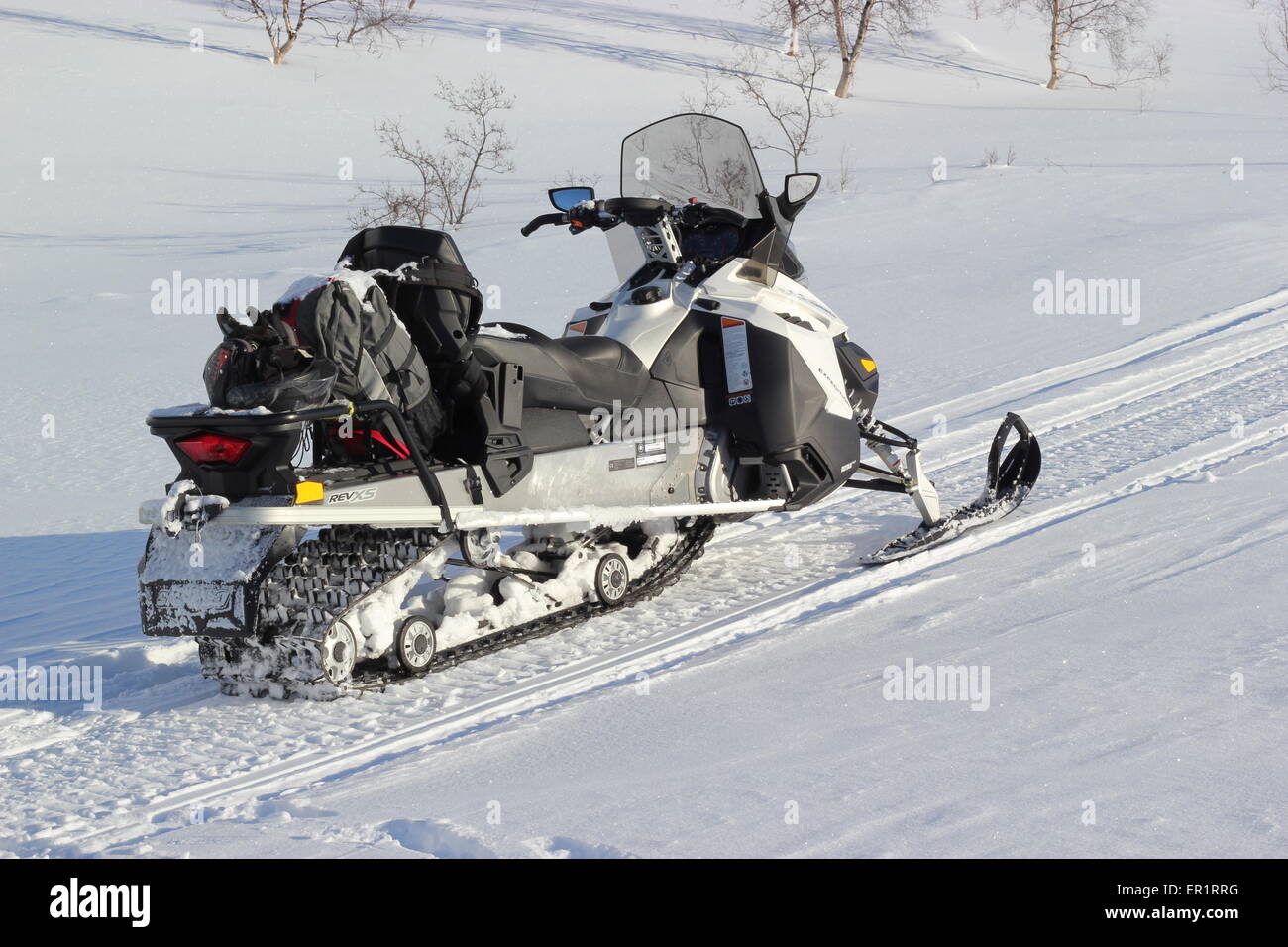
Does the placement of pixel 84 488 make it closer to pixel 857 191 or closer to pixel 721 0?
pixel 857 191

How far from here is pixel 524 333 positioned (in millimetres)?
4715

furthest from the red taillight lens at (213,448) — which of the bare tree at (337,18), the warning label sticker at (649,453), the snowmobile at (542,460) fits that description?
the bare tree at (337,18)

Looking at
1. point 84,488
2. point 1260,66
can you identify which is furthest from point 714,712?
point 1260,66

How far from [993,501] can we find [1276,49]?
3397cm

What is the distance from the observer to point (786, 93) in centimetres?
2572

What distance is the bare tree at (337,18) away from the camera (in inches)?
1096

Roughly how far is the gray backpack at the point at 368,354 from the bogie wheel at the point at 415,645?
0.55m

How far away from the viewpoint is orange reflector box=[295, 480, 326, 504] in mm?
3852

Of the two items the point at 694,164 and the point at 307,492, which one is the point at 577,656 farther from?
the point at 694,164

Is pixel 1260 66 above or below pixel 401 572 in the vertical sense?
above

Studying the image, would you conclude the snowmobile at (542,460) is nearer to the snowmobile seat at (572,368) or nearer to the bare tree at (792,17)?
the snowmobile seat at (572,368)

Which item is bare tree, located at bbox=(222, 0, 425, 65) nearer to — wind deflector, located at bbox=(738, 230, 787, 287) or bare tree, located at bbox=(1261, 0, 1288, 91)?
bare tree, located at bbox=(1261, 0, 1288, 91)

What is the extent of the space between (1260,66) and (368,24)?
20732 millimetres

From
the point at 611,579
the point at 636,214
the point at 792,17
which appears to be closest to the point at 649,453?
the point at 611,579
